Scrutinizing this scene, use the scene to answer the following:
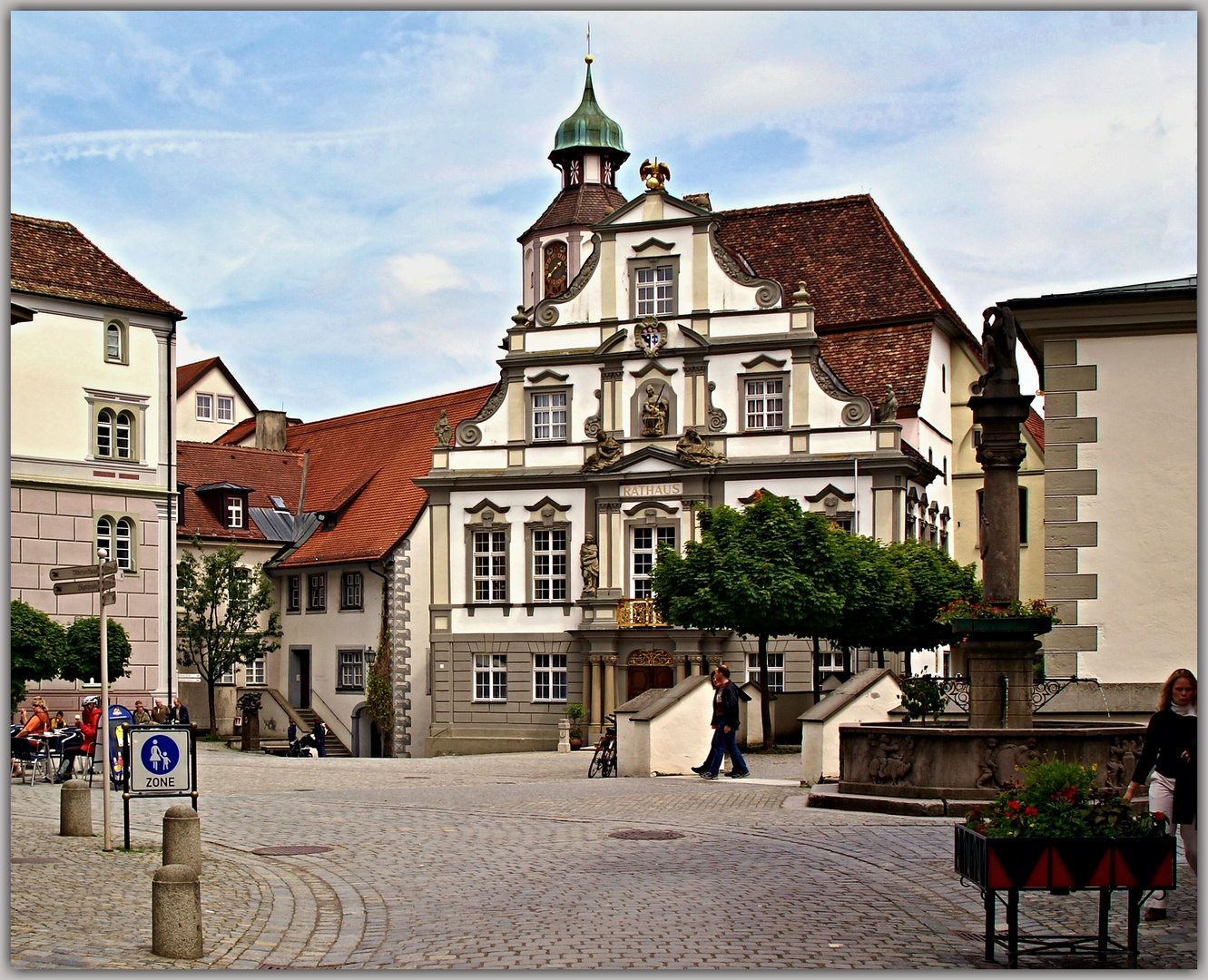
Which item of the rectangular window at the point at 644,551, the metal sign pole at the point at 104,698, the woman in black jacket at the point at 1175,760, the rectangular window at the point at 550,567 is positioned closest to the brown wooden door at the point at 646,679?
the rectangular window at the point at 644,551

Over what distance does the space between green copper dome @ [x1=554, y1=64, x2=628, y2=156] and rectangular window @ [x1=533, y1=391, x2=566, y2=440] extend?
23.1m

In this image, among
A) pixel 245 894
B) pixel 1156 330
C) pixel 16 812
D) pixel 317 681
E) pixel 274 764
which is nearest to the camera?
pixel 245 894

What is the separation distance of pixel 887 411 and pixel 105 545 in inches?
729

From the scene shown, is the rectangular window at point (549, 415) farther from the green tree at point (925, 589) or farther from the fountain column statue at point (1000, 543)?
the fountain column statue at point (1000, 543)

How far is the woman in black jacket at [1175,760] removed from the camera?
33.8ft

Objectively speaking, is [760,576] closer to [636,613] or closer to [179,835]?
[636,613]

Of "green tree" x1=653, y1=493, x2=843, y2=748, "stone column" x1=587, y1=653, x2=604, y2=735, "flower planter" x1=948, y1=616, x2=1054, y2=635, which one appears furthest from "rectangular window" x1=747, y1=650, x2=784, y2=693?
"flower planter" x1=948, y1=616, x2=1054, y2=635

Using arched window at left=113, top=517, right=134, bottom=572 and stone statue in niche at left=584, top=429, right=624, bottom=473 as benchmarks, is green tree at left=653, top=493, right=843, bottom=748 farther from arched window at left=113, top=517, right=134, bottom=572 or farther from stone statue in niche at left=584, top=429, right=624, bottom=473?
arched window at left=113, top=517, right=134, bottom=572

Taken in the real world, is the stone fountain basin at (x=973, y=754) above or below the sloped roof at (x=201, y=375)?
below

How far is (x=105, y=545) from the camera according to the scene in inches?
1555

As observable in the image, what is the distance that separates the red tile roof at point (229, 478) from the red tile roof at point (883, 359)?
1856 centimetres

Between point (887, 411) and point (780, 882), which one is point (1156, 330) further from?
point (887, 411)

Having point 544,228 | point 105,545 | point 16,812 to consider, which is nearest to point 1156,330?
point 16,812

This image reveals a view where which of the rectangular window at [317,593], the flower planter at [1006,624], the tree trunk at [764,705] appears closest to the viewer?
the flower planter at [1006,624]
